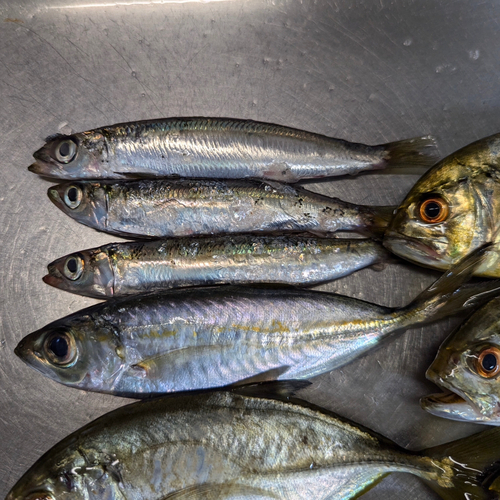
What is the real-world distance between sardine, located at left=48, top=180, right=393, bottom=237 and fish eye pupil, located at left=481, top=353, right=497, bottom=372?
2.28 ft

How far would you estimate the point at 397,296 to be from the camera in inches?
82.9

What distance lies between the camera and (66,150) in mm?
2027

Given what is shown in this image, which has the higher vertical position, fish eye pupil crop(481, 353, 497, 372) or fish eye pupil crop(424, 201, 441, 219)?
fish eye pupil crop(424, 201, 441, 219)

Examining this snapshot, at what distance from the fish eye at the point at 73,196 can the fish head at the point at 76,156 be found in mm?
120

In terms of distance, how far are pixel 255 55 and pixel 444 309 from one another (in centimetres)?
164

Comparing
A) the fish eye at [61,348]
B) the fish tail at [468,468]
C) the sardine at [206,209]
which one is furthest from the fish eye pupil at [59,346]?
the fish tail at [468,468]


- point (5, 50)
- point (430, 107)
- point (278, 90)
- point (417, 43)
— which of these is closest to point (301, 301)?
point (278, 90)

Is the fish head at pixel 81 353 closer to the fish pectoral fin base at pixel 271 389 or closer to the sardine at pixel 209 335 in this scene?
the sardine at pixel 209 335

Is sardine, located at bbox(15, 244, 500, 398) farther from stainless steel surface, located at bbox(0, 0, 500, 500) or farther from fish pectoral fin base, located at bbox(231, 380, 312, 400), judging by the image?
stainless steel surface, located at bbox(0, 0, 500, 500)

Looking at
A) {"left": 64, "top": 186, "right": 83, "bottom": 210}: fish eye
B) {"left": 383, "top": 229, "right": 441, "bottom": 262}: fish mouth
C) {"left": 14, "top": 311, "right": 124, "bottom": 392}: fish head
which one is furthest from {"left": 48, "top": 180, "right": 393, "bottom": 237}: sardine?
{"left": 14, "top": 311, "right": 124, "bottom": 392}: fish head

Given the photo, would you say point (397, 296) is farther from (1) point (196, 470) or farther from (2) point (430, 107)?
(1) point (196, 470)

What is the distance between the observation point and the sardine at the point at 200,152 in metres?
2.00

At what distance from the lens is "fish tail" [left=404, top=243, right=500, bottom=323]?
70.2 inches

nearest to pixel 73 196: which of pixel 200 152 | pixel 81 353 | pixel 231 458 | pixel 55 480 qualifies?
pixel 200 152
